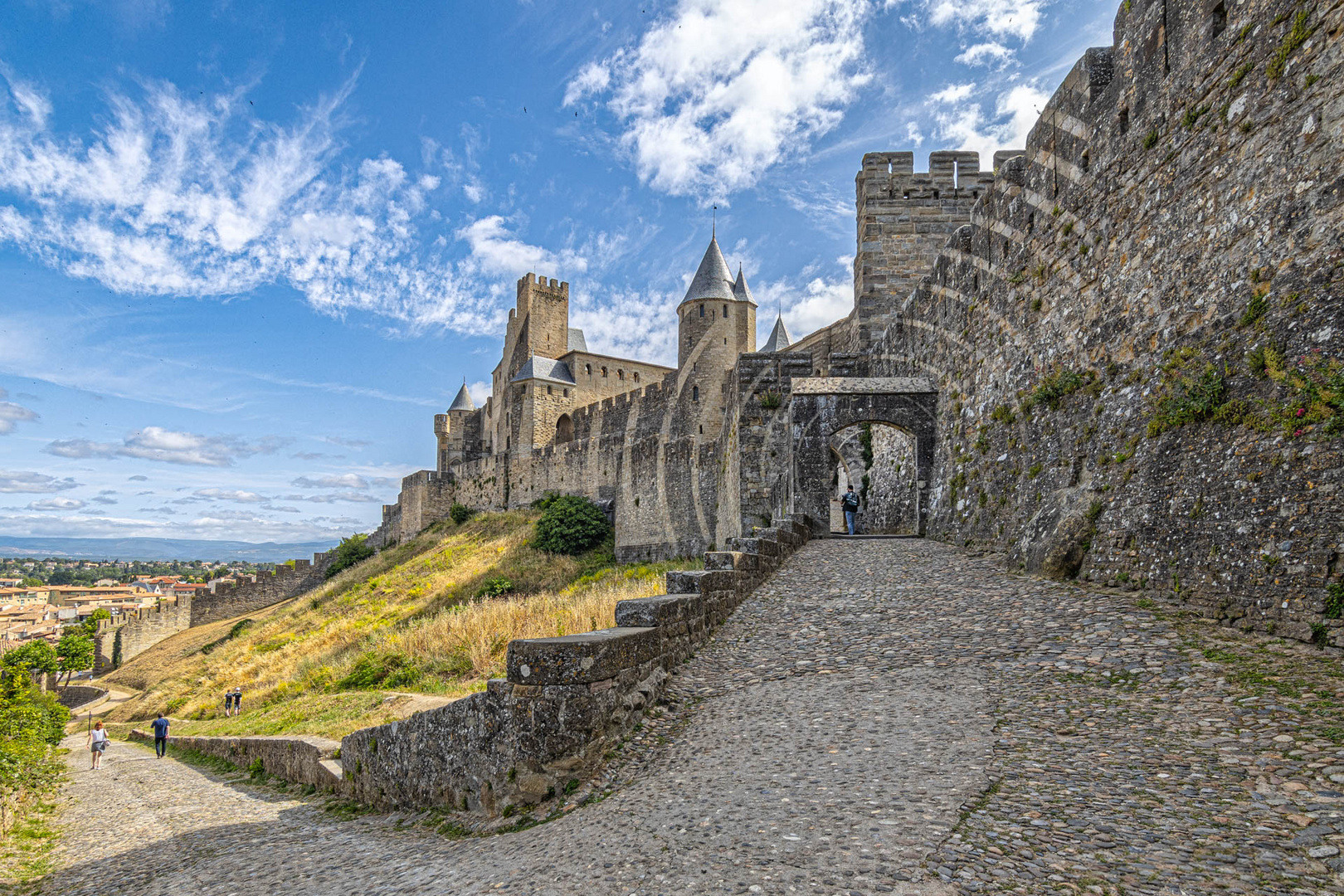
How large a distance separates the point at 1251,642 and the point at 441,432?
51.1 metres

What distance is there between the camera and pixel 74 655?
38594 mm

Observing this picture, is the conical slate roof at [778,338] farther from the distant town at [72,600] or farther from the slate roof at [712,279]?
the distant town at [72,600]

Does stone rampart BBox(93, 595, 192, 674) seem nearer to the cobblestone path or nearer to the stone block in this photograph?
the cobblestone path

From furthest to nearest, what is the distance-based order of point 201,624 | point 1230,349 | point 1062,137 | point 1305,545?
point 201,624, point 1062,137, point 1230,349, point 1305,545

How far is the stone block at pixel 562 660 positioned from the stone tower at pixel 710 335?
26.7 metres

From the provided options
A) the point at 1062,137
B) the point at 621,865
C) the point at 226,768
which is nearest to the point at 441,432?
the point at 226,768

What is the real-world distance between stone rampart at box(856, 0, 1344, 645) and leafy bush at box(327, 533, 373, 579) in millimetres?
40215

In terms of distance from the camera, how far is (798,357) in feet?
48.2

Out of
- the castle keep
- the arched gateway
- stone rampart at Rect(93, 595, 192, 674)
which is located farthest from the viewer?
stone rampart at Rect(93, 595, 192, 674)

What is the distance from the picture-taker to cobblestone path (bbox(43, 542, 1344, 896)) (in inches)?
117

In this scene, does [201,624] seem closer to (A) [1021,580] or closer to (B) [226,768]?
(B) [226,768]

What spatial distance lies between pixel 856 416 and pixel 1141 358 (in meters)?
6.11

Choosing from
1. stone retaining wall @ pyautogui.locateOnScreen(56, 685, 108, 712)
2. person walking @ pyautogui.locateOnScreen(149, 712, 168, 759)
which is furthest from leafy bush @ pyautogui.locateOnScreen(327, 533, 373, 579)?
person walking @ pyautogui.locateOnScreen(149, 712, 168, 759)

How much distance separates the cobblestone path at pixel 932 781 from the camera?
9.75 feet
